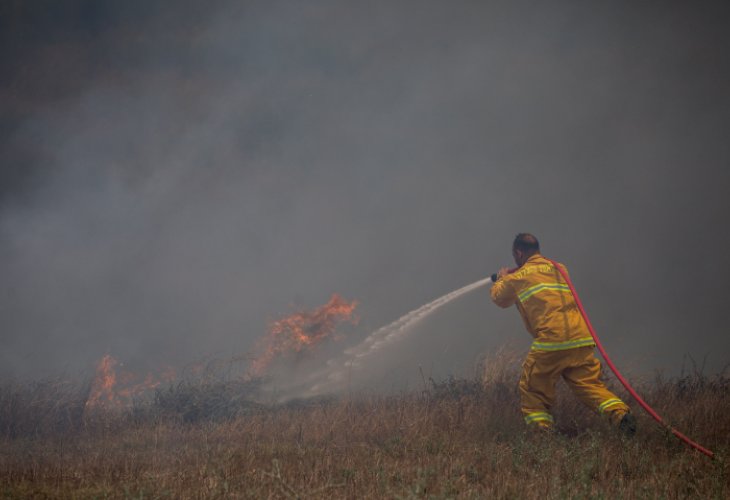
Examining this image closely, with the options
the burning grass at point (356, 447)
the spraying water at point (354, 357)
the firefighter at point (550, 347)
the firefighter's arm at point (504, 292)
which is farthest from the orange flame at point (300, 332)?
the firefighter at point (550, 347)

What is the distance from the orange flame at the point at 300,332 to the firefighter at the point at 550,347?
6981mm

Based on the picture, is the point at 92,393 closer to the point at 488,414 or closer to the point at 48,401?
the point at 48,401

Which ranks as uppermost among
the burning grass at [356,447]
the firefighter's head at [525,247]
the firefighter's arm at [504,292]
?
the firefighter's head at [525,247]

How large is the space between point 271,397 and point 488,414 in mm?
4331

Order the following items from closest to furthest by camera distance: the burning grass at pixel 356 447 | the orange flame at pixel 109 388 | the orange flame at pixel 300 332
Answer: the burning grass at pixel 356 447, the orange flame at pixel 109 388, the orange flame at pixel 300 332

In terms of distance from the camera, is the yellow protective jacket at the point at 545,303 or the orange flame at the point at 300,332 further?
the orange flame at the point at 300,332

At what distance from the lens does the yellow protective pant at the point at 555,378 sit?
4.95 m

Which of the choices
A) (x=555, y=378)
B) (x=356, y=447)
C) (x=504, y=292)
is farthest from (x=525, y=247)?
(x=356, y=447)

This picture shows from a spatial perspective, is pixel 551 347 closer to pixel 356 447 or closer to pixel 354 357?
pixel 356 447

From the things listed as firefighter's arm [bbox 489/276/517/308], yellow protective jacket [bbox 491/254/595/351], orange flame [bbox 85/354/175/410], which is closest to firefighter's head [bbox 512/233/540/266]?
yellow protective jacket [bbox 491/254/595/351]

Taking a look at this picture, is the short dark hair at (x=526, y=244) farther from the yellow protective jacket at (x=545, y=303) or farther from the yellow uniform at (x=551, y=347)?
the yellow uniform at (x=551, y=347)

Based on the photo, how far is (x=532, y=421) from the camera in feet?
16.4

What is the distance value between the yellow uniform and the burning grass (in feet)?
1.07

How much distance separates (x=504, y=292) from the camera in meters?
5.49
